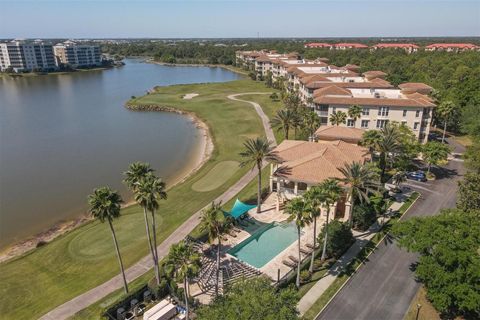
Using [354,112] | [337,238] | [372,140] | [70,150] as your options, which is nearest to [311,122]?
[354,112]

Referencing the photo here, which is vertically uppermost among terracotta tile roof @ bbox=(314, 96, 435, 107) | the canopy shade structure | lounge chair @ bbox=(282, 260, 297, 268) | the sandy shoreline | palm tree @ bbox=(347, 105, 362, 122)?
terracotta tile roof @ bbox=(314, 96, 435, 107)

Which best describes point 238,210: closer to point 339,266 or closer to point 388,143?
point 339,266

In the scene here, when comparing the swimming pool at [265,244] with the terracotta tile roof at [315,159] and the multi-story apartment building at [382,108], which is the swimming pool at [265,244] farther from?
the multi-story apartment building at [382,108]

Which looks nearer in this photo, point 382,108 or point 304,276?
point 304,276

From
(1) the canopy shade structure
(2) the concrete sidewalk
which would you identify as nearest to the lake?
(1) the canopy shade structure

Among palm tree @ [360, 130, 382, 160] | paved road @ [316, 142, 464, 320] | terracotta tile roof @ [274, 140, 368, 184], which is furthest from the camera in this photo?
palm tree @ [360, 130, 382, 160]

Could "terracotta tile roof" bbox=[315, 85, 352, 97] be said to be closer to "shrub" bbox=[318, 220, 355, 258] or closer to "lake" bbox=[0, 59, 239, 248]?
"lake" bbox=[0, 59, 239, 248]
